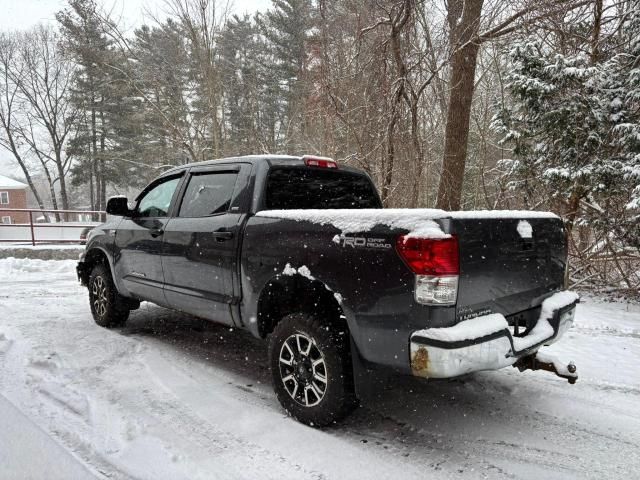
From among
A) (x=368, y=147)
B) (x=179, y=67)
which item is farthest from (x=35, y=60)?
(x=368, y=147)

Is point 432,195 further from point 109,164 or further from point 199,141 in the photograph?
point 109,164

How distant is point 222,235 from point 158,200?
151cm

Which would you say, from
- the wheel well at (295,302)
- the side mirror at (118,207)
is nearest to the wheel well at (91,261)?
the side mirror at (118,207)

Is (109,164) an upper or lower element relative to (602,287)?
upper

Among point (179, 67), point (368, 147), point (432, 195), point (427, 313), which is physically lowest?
point (427, 313)

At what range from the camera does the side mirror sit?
475 centimetres

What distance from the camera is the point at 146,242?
4602 mm

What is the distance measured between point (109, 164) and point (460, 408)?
114ft

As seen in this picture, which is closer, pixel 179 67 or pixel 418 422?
pixel 418 422

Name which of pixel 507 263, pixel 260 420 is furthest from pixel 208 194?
pixel 507 263

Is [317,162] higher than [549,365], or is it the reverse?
[317,162]

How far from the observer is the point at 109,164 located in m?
33.0

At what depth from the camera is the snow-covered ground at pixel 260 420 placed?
2.54 m

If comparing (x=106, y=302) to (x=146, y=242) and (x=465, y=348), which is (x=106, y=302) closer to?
(x=146, y=242)
